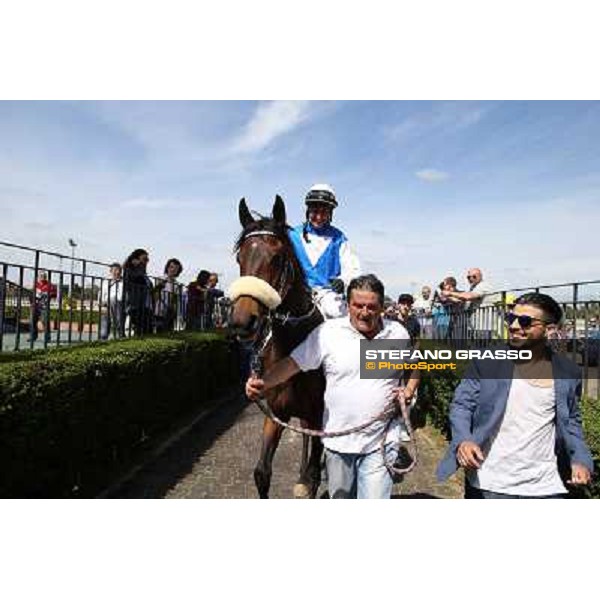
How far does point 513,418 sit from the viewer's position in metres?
2.93

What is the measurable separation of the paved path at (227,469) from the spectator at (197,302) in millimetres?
4012

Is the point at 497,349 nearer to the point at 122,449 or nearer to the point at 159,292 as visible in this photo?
the point at 122,449

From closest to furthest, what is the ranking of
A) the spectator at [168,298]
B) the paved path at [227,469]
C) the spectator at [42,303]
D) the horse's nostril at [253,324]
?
the horse's nostril at [253,324], the paved path at [227,469], the spectator at [42,303], the spectator at [168,298]

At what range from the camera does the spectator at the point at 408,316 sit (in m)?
6.19

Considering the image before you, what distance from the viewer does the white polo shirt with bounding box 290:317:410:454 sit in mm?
3066

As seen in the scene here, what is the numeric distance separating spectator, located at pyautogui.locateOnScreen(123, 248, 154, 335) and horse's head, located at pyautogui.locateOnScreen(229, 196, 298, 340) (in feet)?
16.7

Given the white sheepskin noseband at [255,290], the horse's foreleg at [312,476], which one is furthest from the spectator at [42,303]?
the white sheepskin noseband at [255,290]

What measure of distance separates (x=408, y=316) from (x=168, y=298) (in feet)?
18.7

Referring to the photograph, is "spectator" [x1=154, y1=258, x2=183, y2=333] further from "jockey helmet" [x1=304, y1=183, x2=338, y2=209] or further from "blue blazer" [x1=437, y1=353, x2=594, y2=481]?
"blue blazer" [x1=437, y1=353, x2=594, y2=481]

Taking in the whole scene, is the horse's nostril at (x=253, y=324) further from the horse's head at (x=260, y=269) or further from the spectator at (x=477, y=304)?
the spectator at (x=477, y=304)

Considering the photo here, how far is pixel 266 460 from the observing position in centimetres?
429

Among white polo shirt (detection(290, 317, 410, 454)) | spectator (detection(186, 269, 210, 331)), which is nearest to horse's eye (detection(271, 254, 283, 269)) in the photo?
white polo shirt (detection(290, 317, 410, 454))

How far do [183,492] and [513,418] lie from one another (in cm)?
320

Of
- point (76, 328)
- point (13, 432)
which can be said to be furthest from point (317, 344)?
point (76, 328)
